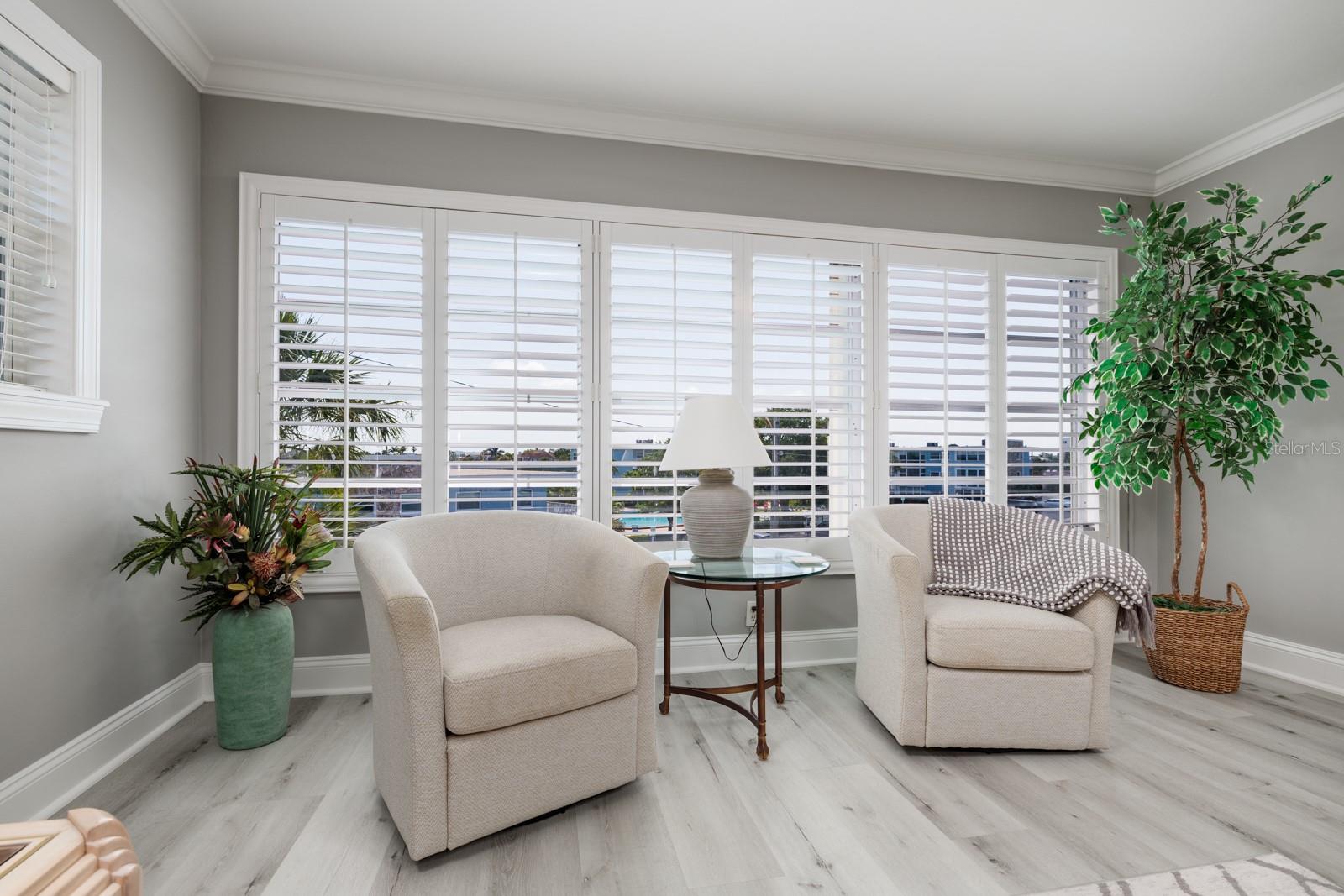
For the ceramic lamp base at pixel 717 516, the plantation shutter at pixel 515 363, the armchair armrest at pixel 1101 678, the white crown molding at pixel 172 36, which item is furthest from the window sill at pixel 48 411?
the armchair armrest at pixel 1101 678

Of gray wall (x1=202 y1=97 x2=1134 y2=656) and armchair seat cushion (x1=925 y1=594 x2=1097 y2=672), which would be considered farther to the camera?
gray wall (x1=202 y1=97 x2=1134 y2=656)

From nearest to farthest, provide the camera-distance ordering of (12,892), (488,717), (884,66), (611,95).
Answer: (12,892)
(488,717)
(884,66)
(611,95)

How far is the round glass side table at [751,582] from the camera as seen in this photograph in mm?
2252

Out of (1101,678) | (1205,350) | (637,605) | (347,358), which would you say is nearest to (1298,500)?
(1205,350)

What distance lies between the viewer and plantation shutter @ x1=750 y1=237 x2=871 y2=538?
10.4 feet

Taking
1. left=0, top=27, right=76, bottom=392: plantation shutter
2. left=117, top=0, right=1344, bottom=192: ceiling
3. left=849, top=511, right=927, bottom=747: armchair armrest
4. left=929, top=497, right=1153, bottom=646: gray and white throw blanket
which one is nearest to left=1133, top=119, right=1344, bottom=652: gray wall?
left=117, top=0, right=1344, bottom=192: ceiling

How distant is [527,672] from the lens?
1727 millimetres

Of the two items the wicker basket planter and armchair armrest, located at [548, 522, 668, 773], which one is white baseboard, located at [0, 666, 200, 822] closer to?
armchair armrest, located at [548, 522, 668, 773]

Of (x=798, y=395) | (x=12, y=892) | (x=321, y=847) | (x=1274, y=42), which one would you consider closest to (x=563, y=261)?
(x=798, y=395)

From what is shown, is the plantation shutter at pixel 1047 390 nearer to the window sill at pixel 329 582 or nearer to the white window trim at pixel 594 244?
the white window trim at pixel 594 244

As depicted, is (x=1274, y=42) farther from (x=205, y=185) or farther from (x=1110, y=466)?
(x=205, y=185)

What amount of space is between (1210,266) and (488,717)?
132 inches

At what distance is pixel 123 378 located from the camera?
223 centimetres

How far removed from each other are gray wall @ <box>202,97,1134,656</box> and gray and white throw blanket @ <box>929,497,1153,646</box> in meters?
0.73
